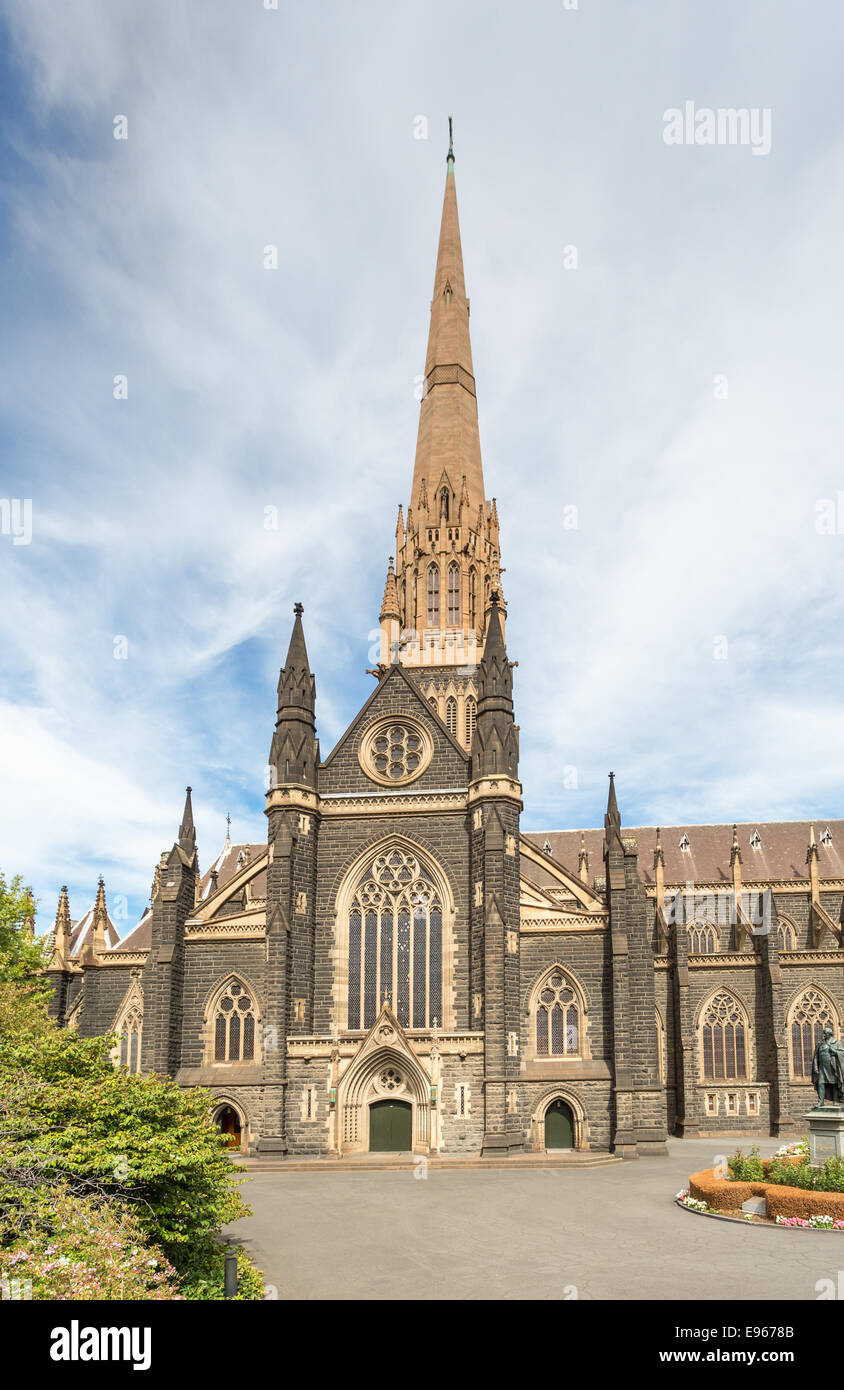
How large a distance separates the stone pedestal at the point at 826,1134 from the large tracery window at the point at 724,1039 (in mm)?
22519

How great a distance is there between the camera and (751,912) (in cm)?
5128

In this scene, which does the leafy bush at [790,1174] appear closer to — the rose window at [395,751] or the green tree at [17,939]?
the rose window at [395,751]

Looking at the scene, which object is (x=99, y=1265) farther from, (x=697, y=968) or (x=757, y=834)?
(x=757, y=834)

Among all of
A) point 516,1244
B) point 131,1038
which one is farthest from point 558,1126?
point 516,1244

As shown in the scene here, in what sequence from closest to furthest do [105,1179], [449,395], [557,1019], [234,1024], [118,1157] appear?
[105,1179] → [118,1157] → [557,1019] → [234,1024] → [449,395]

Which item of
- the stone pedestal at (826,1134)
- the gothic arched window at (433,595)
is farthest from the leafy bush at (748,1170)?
the gothic arched window at (433,595)

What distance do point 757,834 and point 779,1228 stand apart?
129 ft

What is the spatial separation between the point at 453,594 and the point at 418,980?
22844 millimetres

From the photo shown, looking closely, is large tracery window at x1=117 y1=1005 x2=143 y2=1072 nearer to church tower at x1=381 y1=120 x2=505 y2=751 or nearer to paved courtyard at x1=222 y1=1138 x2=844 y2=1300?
paved courtyard at x1=222 y1=1138 x2=844 y2=1300

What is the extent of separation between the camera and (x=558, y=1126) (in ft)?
109

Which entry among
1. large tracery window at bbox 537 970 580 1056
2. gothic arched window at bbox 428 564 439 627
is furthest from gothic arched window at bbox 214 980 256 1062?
gothic arched window at bbox 428 564 439 627

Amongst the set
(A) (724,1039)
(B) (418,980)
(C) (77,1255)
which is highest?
(B) (418,980)

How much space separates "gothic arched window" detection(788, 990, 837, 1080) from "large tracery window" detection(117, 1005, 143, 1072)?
26877mm

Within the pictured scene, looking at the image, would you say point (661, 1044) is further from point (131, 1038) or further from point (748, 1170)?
point (748, 1170)
